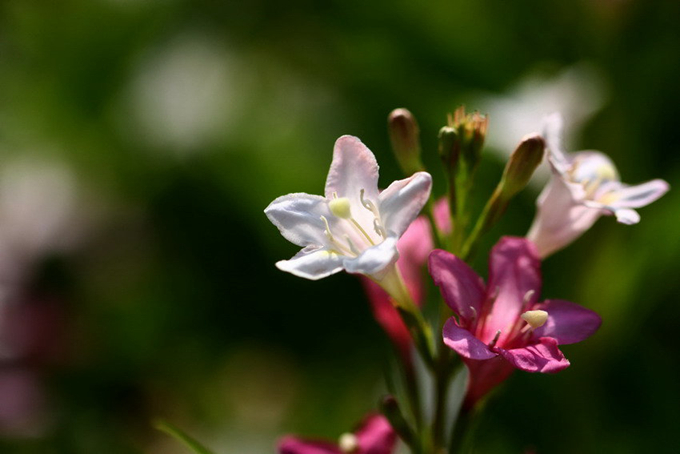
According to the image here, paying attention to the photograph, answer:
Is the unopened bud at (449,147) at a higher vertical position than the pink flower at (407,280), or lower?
higher

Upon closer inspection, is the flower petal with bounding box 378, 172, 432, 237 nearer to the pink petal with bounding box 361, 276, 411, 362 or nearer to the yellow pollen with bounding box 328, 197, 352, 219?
the yellow pollen with bounding box 328, 197, 352, 219

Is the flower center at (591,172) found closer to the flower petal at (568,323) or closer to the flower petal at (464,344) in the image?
the flower petal at (568,323)

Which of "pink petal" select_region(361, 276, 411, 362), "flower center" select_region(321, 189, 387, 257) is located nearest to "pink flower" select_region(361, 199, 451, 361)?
"pink petal" select_region(361, 276, 411, 362)

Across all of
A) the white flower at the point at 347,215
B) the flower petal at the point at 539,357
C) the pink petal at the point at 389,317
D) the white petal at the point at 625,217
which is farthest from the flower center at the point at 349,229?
the white petal at the point at 625,217

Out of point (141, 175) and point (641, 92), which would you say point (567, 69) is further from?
point (141, 175)

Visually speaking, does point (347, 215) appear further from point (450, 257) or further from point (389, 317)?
A: point (389, 317)

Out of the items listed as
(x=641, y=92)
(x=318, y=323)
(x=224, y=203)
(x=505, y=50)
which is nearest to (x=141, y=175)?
(x=224, y=203)

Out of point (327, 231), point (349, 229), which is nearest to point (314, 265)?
point (327, 231)
